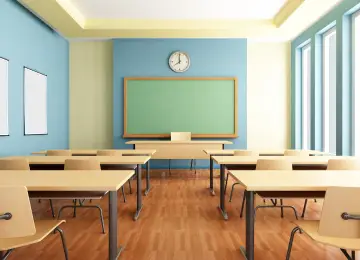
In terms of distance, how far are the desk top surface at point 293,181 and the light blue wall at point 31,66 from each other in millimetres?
4126

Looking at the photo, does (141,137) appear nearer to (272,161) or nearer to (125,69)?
(125,69)

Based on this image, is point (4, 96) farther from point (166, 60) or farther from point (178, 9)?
point (166, 60)

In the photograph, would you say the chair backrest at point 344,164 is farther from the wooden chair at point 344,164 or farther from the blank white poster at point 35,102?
the blank white poster at point 35,102

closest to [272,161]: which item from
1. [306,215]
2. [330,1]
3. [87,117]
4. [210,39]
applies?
[306,215]

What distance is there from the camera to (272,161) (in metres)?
3.07

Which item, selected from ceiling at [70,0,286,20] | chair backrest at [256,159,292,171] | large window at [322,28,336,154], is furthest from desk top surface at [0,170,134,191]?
large window at [322,28,336,154]

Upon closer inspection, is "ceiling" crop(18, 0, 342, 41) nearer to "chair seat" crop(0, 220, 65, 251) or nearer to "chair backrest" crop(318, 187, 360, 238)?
"chair seat" crop(0, 220, 65, 251)

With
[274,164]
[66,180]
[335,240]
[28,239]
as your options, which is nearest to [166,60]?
[274,164]

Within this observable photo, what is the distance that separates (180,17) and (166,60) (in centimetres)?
119

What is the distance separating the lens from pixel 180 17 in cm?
662

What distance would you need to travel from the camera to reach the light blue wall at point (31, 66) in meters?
5.07

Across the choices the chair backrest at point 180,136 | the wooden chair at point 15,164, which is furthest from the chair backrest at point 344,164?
the chair backrest at point 180,136

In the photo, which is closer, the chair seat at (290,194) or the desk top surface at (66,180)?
the desk top surface at (66,180)

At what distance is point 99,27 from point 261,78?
13.1 ft
